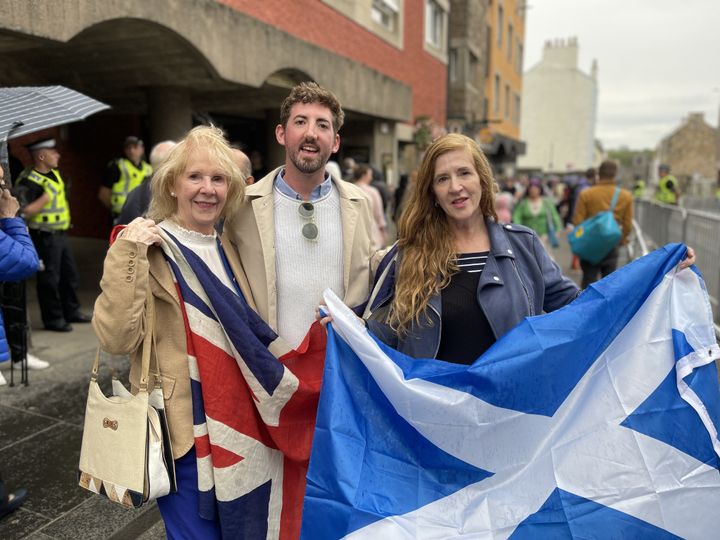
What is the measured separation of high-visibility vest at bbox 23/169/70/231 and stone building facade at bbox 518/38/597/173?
55.3 metres

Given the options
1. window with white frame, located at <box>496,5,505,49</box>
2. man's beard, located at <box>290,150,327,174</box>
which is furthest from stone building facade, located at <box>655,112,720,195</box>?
man's beard, located at <box>290,150,327,174</box>

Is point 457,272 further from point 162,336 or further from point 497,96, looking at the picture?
point 497,96

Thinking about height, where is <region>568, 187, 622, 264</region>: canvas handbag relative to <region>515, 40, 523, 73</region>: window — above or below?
below

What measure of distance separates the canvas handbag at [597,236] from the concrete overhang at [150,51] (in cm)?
471

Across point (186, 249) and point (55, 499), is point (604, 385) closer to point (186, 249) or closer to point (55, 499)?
point (186, 249)

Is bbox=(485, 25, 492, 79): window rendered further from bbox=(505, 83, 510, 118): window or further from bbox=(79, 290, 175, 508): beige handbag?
bbox=(79, 290, 175, 508): beige handbag

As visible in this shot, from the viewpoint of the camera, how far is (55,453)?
12.8 feet

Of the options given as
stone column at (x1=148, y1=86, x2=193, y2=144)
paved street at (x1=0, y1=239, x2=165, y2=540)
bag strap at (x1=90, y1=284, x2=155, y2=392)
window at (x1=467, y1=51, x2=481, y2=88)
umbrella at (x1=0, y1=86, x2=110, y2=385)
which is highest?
window at (x1=467, y1=51, x2=481, y2=88)

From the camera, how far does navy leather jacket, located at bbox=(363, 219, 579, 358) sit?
2.28 m

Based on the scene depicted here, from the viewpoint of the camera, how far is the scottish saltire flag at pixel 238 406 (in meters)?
2.15

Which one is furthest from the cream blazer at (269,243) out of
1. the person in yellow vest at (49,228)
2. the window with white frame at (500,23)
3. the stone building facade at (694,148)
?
the stone building facade at (694,148)

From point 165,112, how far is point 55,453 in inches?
218

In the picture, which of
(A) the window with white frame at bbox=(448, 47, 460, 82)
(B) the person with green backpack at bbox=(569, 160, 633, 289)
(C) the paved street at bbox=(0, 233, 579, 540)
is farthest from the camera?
(A) the window with white frame at bbox=(448, 47, 460, 82)

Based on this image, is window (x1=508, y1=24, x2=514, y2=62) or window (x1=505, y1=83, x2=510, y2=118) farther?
window (x1=505, y1=83, x2=510, y2=118)
